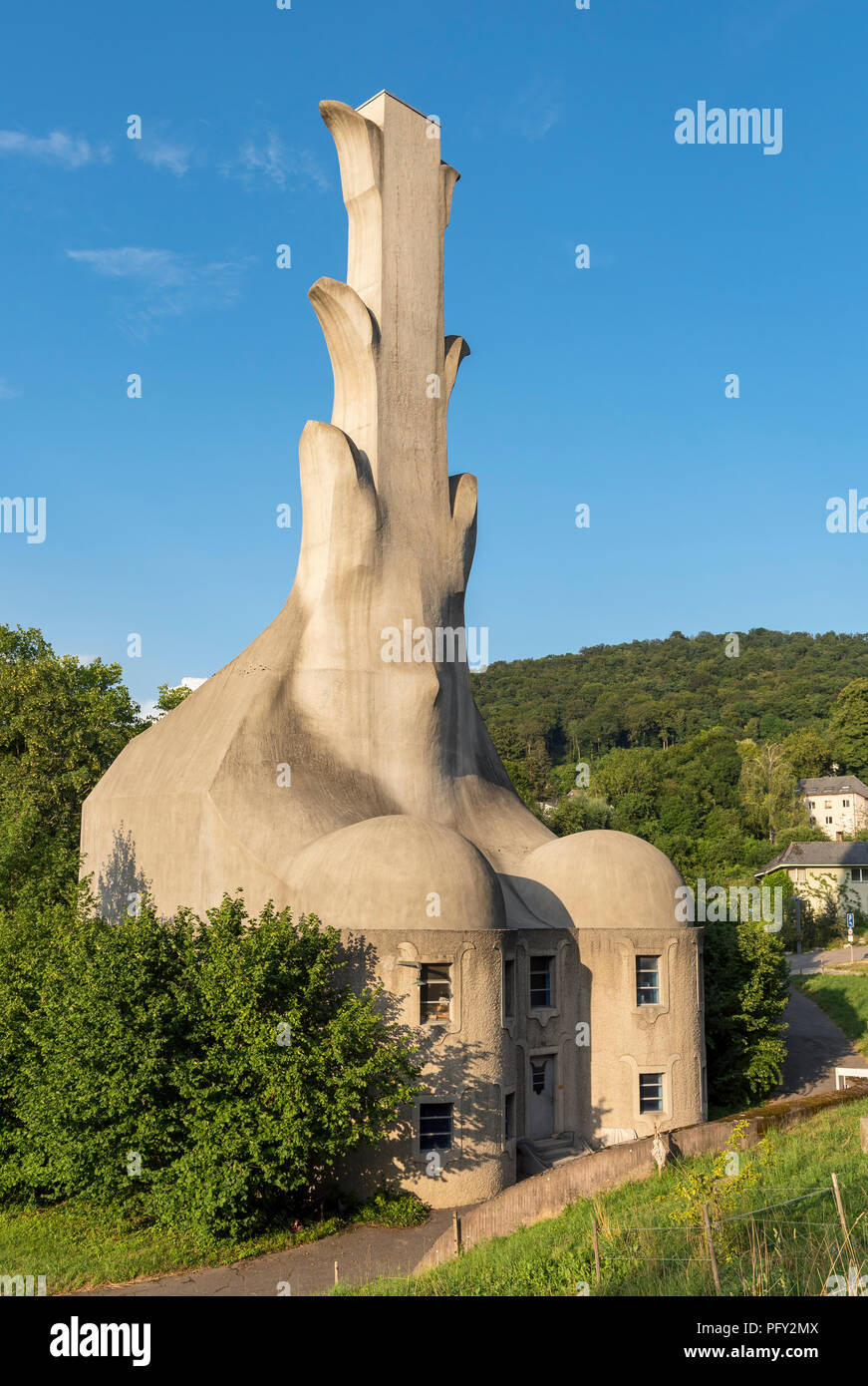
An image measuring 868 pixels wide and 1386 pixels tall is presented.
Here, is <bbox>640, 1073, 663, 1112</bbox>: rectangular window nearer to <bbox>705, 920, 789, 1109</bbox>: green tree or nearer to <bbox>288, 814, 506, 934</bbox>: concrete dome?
<bbox>705, 920, 789, 1109</bbox>: green tree

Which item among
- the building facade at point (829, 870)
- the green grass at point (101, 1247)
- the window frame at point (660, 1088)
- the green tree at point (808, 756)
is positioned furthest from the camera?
the green tree at point (808, 756)

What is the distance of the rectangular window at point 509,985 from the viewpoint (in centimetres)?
2670

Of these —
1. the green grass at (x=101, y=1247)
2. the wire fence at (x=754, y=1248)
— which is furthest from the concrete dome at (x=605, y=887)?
the wire fence at (x=754, y=1248)

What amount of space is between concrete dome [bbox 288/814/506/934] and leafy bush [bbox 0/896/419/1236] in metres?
1.30

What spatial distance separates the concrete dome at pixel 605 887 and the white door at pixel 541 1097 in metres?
3.65

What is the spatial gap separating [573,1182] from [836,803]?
101m

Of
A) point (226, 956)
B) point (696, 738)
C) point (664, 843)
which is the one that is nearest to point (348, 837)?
point (226, 956)

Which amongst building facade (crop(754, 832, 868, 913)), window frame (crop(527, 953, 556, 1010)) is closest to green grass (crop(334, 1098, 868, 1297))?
window frame (crop(527, 953, 556, 1010))

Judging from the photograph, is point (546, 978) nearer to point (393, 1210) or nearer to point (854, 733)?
point (393, 1210)

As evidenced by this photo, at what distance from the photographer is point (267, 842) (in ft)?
90.2

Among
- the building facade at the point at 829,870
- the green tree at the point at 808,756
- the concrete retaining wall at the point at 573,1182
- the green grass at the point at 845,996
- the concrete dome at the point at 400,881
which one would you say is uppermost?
the green tree at the point at 808,756

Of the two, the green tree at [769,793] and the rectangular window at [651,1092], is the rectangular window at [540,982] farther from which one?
the green tree at [769,793]

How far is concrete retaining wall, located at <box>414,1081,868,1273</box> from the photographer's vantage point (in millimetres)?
19516
